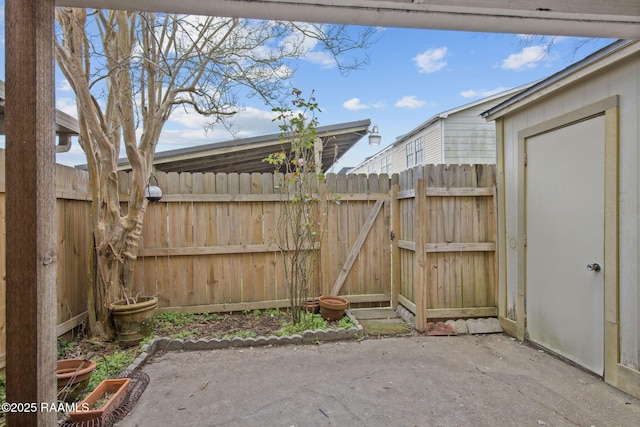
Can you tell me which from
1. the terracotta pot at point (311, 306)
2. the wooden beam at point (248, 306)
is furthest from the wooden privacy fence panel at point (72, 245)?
the terracotta pot at point (311, 306)

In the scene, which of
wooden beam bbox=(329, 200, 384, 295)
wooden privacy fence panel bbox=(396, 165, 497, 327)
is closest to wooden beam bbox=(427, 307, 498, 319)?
wooden privacy fence panel bbox=(396, 165, 497, 327)

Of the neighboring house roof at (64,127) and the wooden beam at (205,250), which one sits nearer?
the neighboring house roof at (64,127)

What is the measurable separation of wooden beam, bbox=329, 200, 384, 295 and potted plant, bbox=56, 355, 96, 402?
284 cm

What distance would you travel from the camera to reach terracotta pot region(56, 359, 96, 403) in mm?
2285

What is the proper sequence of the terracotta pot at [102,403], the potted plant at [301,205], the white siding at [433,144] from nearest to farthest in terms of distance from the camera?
the terracotta pot at [102,403] → the potted plant at [301,205] → the white siding at [433,144]

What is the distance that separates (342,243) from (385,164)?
498 inches

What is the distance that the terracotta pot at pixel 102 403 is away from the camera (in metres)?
2.19

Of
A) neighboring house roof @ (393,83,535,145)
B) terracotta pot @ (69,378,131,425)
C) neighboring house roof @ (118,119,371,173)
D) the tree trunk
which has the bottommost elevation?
terracotta pot @ (69,378,131,425)

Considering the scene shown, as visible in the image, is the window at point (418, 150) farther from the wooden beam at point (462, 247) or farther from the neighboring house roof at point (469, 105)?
the wooden beam at point (462, 247)

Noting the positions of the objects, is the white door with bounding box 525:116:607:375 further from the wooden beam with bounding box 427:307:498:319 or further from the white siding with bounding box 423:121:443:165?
the white siding with bounding box 423:121:443:165

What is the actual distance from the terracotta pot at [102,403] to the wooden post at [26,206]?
1465 mm

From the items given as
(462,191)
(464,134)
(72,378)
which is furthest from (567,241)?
(464,134)

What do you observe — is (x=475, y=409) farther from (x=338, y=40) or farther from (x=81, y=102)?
(x=81, y=102)

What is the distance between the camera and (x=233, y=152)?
6625mm
